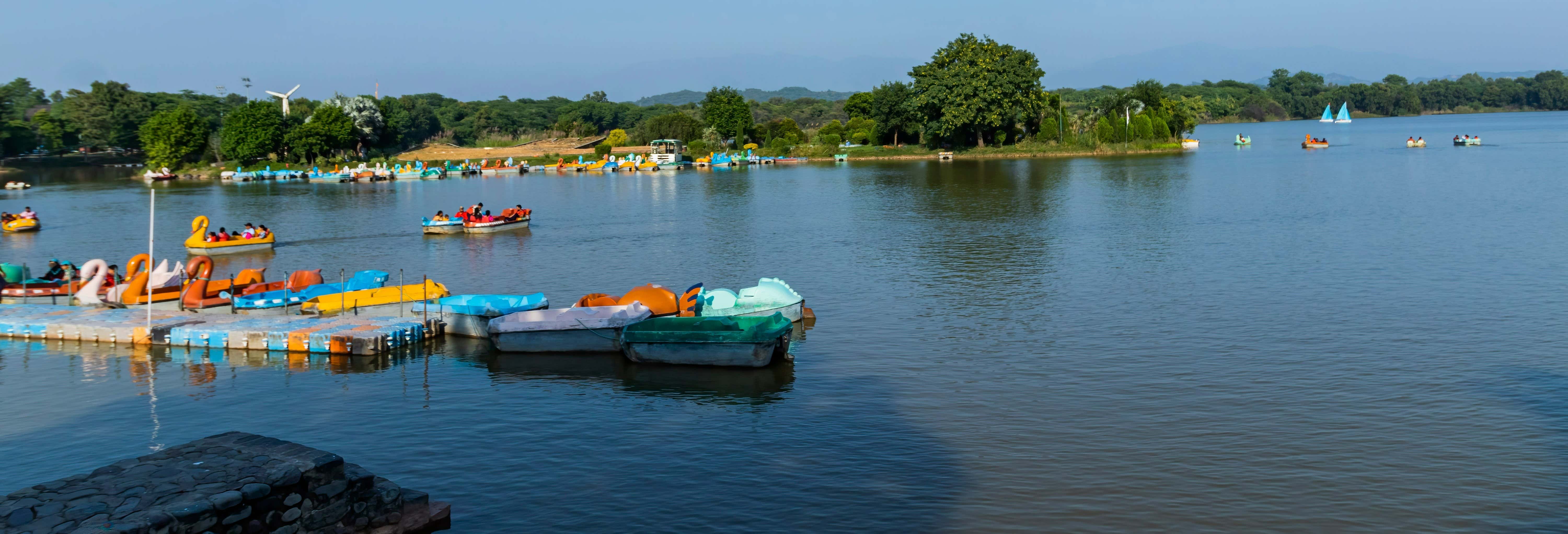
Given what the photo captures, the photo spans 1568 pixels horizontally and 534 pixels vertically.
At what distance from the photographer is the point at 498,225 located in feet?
168

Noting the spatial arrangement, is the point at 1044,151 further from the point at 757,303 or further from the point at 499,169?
the point at 757,303

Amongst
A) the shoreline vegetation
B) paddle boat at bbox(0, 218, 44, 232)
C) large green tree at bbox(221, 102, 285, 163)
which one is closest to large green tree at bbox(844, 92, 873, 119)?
the shoreline vegetation

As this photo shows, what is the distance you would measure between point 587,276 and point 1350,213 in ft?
109

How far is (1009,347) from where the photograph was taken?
76.3ft

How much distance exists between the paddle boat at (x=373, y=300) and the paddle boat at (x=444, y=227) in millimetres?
22667

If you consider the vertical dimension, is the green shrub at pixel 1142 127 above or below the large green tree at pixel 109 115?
below

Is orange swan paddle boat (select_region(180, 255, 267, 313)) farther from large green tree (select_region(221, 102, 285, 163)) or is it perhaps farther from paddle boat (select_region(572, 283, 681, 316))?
large green tree (select_region(221, 102, 285, 163))

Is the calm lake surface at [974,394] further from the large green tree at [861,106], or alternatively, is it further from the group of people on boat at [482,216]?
the large green tree at [861,106]

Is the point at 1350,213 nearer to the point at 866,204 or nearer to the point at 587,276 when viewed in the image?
the point at 866,204

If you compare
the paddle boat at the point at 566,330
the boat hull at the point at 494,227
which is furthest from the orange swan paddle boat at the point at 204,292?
the boat hull at the point at 494,227

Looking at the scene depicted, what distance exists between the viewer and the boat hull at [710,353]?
21781mm

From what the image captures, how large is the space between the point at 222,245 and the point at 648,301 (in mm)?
27194

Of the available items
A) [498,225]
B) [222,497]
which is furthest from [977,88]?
[222,497]

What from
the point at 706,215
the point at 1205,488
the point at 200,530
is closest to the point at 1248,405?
the point at 1205,488
